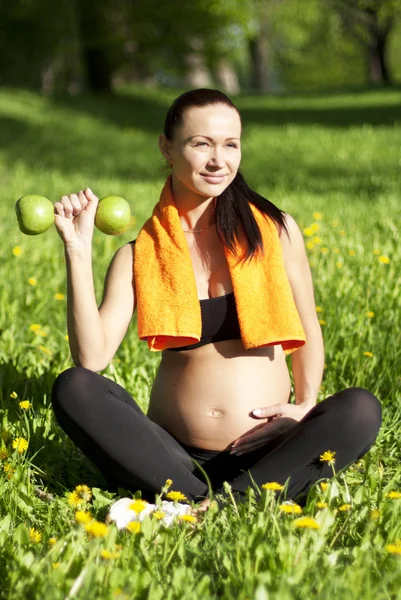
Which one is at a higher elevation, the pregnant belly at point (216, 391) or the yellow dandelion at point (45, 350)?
the yellow dandelion at point (45, 350)

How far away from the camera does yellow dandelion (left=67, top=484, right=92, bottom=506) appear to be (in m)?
2.64

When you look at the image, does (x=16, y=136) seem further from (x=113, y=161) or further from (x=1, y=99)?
(x=1, y=99)

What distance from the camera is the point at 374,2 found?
2797 centimetres

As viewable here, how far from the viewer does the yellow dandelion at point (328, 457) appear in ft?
8.70

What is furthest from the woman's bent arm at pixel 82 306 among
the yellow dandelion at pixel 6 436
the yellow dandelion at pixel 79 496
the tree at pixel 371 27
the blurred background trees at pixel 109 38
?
the tree at pixel 371 27

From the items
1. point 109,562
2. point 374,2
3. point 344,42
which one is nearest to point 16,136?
point 109,562

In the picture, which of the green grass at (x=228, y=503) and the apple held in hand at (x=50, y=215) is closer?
the green grass at (x=228, y=503)

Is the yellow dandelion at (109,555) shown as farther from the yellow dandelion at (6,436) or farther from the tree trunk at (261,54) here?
the tree trunk at (261,54)

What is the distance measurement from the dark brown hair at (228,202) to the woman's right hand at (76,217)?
38 centimetres

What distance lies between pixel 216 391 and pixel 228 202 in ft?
2.07

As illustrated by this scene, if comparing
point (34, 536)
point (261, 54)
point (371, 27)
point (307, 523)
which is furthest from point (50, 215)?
point (261, 54)

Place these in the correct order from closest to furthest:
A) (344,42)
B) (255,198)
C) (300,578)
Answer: (300,578), (255,198), (344,42)

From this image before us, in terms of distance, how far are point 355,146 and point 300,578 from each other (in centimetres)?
1242

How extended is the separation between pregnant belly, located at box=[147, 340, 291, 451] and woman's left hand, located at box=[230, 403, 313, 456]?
0.03m
